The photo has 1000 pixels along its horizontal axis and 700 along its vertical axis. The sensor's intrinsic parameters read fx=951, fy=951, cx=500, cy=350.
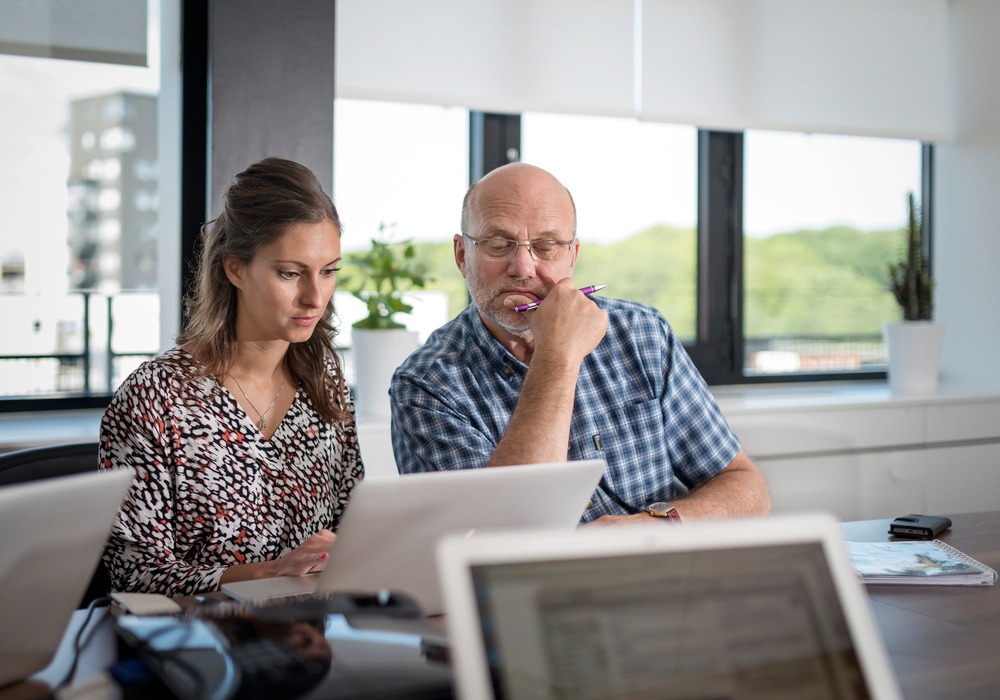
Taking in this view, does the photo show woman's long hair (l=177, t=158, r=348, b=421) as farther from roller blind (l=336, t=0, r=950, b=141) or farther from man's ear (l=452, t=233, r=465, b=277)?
roller blind (l=336, t=0, r=950, b=141)

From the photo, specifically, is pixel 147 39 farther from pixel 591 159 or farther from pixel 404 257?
pixel 591 159

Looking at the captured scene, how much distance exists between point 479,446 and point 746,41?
8.03ft

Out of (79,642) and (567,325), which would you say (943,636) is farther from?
(79,642)

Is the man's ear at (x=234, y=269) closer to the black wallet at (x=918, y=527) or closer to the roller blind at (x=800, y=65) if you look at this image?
the black wallet at (x=918, y=527)

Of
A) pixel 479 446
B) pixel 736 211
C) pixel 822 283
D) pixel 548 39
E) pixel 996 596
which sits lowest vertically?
pixel 996 596

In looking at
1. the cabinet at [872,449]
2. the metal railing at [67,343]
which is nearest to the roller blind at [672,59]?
the metal railing at [67,343]

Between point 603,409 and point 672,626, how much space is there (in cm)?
120

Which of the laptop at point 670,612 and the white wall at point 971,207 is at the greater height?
the white wall at point 971,207

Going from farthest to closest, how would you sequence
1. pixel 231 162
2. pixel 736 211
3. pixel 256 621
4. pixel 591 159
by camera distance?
pixel 736 211 < pixel 591 159 < pixel 231 162 < pixel 256 621

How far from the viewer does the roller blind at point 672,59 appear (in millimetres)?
3035

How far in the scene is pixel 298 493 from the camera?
163cm

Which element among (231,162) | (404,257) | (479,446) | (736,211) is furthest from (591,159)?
(479,446)

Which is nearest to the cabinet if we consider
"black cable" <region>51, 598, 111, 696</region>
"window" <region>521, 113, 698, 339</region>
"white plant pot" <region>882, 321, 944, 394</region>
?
"white plant pot" <region>882, 321, 944, 394</region>

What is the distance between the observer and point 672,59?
342cm
